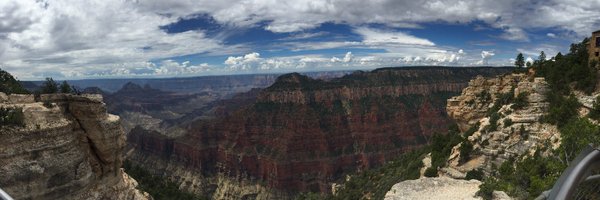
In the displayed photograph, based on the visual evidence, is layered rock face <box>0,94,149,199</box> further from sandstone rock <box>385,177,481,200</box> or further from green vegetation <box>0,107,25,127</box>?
sandstone rock <box>385,177,481,200</box>

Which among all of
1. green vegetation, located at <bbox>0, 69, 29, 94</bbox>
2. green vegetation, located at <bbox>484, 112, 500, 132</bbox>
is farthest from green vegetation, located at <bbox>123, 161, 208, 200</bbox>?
green vegetation, located at <bbox>484, 112, 500, 132</bbox>

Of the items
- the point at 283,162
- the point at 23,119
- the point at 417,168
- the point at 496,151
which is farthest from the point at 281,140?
the point at 23,119

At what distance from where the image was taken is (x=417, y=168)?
45.6 metres

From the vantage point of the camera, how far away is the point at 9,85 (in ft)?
116

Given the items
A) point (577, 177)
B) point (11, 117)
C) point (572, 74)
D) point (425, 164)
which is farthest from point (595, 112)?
point (11, 117)

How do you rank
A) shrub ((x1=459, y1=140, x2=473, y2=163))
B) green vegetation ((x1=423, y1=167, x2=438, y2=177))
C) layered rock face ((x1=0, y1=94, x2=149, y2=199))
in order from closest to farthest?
layered rock face ((x1=0, y1=94, x2=149, y2=199)) < shrub ((x1=459, y1=140, x2=473, y2=163)) < green vegetation ((x1=423, y1=167, x2=438, y2=177))

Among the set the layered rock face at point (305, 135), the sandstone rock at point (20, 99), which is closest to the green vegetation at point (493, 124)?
the sandstone rock at point (20, 99)

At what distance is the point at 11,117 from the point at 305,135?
94.0 m

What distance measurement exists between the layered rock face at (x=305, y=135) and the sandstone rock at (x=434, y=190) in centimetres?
7968

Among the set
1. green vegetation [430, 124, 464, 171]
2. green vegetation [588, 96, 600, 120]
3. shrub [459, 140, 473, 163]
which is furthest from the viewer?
green vegetation [430, 124, 464, 171]

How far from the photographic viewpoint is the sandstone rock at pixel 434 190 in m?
23.4

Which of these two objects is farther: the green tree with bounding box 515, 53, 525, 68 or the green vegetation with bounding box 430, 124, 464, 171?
the green tree with bounding box 515, 53, 525, 68

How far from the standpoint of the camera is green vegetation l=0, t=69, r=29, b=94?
3278 centimetres

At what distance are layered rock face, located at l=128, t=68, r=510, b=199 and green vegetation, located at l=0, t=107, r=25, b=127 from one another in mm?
82806
